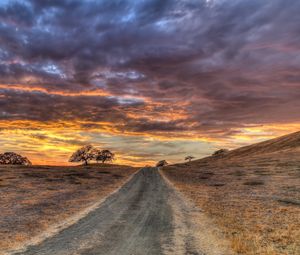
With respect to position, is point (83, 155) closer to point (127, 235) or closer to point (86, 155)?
point (86, 155)

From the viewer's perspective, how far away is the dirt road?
1270 cm

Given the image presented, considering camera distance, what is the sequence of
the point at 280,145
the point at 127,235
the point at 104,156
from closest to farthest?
the point at 127,235
the point at 280,145
the point at 104,156

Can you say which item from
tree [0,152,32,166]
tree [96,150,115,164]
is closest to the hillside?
tree [96,150,115,164]

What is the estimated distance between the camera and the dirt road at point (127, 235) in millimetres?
12703

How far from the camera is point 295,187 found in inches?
1517

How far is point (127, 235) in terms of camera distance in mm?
15133

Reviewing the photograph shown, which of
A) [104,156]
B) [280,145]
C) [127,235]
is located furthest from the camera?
[104,156]

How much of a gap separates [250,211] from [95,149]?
138482 millimetres

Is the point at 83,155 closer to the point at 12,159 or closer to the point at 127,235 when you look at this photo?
the point at 12,159

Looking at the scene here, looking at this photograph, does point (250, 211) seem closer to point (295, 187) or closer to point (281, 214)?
point (281, 214)

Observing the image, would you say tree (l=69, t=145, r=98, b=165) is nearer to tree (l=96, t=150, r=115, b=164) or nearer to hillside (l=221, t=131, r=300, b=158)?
tree (l=96, t=150, r=115, b=164)

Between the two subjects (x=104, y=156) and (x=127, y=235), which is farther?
(x=104, y=156)

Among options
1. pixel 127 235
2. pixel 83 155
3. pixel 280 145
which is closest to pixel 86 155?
pixel 83 155

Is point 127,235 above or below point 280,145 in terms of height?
below
